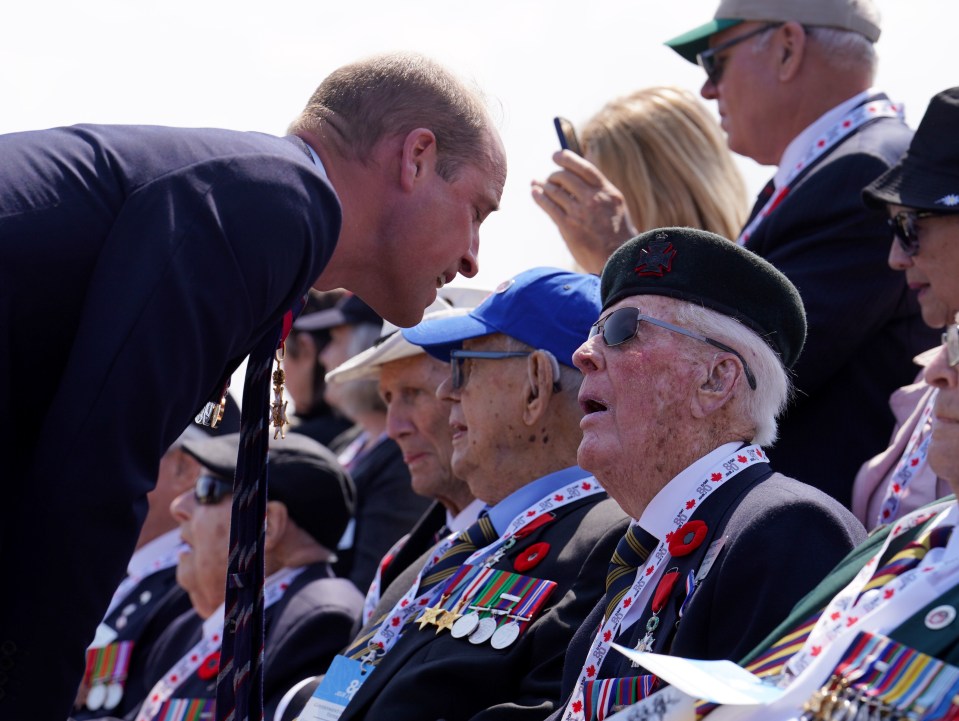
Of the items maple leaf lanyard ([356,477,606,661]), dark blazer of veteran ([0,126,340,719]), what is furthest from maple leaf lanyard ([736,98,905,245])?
dark blazer of veteran ([0,126,340,719])

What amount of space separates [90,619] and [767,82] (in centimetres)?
362

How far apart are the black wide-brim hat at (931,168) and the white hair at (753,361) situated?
640 mm

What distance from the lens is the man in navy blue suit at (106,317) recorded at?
253 centimetres

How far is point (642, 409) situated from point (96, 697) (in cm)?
370

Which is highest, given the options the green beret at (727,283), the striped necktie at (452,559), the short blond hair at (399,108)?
the short blond hair at (399,108)

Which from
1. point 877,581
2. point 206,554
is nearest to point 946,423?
point 877,581

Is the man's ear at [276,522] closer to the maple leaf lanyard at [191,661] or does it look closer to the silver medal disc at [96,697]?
the maple leaf lanyard at [191,661]

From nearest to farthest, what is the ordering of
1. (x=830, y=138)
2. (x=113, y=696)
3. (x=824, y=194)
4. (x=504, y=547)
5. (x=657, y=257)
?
(x=657, y=257)
(x=504, y=547)
(x=824, y=194)
(x=830, y=138)
(x=113, y=696)

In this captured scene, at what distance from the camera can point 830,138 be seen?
5148mm

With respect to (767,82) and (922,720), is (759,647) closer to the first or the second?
(922,720)

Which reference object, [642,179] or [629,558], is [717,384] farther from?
[642,179]

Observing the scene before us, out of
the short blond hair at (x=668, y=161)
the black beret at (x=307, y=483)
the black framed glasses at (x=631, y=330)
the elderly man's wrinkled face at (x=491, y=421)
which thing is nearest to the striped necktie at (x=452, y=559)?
the elderly man's wrinkled face at (x=491, y=421)

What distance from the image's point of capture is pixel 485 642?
3.99m

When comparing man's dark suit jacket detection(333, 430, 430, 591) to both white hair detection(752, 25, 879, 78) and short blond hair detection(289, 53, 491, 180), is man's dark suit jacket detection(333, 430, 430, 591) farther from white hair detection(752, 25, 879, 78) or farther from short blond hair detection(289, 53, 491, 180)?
short blond hair detection(289, 53, 491, 180)
